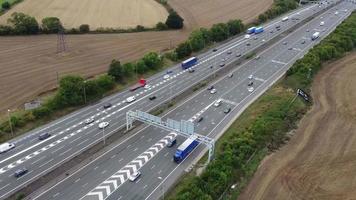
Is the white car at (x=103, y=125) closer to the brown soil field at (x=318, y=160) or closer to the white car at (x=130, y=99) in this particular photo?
the white car at (x=130, y=99)

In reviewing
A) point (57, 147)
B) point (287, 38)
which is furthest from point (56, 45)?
point (287, 38)

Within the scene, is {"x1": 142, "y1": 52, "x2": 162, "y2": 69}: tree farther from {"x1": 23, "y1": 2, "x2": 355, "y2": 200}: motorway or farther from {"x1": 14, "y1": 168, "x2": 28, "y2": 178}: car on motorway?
{"x1": 14, "y1": 168, "x2": 28, "y2": 178}: car on motorway

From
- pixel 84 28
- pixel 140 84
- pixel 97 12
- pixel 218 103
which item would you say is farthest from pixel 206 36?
pixel 97 12

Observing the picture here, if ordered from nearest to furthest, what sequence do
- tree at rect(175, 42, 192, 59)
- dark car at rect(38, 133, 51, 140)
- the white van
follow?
the white van → dark car at rect(38, 133, 51, 140) → tree at rect(175, 42, 192, 59)

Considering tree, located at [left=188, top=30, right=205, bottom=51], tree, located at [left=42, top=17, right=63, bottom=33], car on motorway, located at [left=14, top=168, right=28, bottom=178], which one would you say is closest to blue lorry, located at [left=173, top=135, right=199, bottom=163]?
car on motorway, located at [left=14, top=168, right=28, bottom=178]

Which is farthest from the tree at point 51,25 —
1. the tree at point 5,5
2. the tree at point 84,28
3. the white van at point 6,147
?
the white van at point 6,147

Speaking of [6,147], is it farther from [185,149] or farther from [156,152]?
[185,149]
